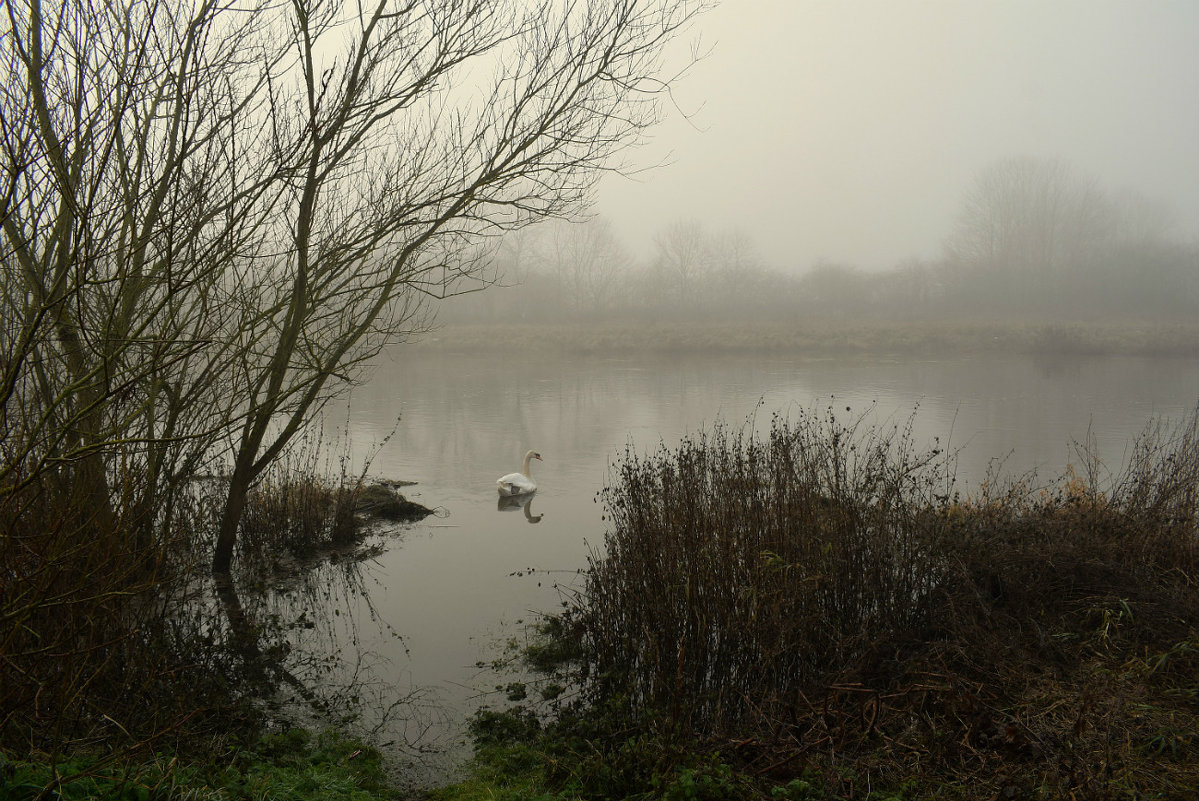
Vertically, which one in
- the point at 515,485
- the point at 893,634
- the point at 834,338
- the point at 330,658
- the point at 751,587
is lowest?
the point at 330,658

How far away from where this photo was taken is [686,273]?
51438 millimetres

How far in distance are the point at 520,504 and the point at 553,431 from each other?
613cm

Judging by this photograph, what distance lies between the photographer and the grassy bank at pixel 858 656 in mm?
3350

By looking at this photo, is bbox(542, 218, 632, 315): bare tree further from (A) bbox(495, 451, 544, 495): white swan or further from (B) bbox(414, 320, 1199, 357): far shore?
A: (A) bbox(495, 451, 544, 495): white swan

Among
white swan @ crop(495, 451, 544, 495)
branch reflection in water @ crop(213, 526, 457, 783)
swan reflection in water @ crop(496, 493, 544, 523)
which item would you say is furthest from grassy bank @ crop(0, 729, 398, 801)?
white swan @ crop(495, 451, 544, 495)

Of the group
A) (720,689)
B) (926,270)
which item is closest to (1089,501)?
(720,689)

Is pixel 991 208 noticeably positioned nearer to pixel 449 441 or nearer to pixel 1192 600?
pixel 449 441

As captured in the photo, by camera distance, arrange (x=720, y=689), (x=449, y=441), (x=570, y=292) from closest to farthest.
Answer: (x=720, y=689) < (x=449, y=441) < (x=570, y=292)

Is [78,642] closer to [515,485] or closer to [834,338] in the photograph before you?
[515,485]

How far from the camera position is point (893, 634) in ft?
15.8

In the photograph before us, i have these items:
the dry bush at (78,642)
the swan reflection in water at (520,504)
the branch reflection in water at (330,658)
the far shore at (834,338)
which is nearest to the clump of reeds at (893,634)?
the branch reflection in water at (330,658)

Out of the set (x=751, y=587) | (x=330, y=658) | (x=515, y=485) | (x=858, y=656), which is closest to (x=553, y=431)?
(x=515, y=485)

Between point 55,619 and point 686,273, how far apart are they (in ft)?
163

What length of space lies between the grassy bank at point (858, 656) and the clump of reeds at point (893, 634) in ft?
0.05
